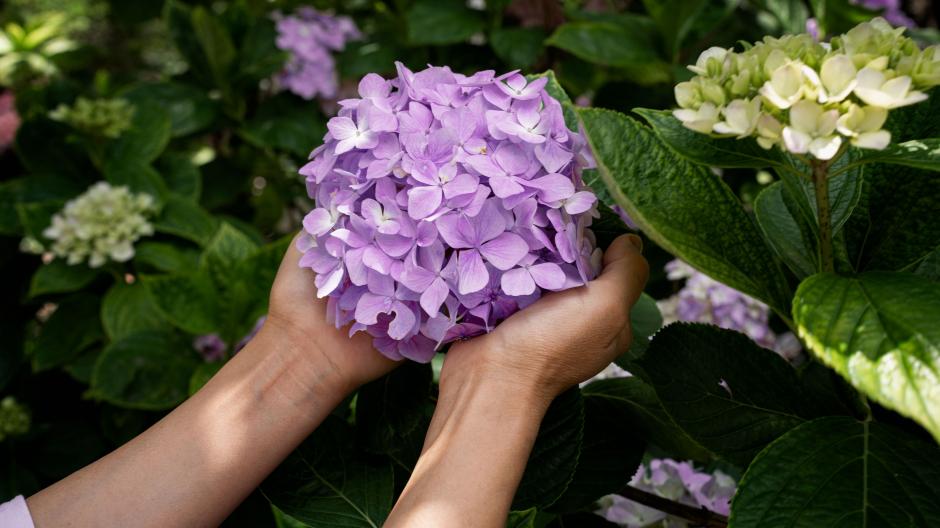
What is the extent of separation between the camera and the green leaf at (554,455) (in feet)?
2.86

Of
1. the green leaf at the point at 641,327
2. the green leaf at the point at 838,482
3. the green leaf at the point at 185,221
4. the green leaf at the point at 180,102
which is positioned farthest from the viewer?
the green leaf at the point at 180,102

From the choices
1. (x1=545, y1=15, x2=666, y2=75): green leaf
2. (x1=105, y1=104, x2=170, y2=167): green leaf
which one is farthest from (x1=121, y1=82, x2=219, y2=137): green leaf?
(x1=545, y1=15, x2=666, y2=75): green leaf

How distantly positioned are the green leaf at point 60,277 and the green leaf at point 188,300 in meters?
0.42

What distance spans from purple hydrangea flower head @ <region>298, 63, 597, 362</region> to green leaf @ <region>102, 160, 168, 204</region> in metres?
1.23

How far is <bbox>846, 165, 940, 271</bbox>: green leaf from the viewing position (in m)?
0.77

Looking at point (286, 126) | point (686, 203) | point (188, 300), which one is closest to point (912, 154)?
point (686, 203)

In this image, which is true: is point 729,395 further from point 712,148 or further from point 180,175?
point 180,175

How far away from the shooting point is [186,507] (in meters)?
0.87

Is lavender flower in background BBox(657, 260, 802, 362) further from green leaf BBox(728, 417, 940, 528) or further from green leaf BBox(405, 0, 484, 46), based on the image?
green leaf BBox(405, 0, 484, 46)

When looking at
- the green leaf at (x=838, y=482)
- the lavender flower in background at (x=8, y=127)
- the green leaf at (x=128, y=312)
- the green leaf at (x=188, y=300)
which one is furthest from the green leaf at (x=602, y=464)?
the lavender flower in background at (x=8, y=127)

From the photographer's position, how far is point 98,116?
1905 mm

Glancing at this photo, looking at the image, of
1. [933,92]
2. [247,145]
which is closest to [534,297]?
[933,92]

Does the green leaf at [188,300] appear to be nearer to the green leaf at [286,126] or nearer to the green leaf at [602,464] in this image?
the green leaf at [286,126]

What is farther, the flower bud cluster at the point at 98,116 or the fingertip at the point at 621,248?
the flower bud cluster at the point at 98,116
